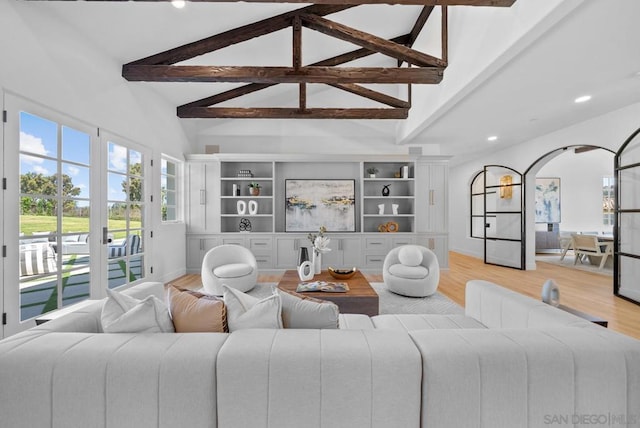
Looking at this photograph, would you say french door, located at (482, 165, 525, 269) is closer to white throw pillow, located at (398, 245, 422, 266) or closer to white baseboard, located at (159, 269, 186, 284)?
white throw pillow, located at (398, 245, 422, 266)

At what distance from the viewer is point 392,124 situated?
6426 mm

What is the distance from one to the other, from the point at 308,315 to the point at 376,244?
15.2 ft

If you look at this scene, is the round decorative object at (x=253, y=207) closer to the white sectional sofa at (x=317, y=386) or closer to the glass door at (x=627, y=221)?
the white sectional sofa at (x=317, y=386)

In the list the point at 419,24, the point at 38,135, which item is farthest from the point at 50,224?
the point at 419,24

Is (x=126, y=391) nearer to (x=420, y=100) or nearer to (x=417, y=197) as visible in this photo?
(x=420, y=100)

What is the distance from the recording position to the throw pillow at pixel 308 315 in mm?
1479

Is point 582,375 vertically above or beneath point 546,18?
beneath

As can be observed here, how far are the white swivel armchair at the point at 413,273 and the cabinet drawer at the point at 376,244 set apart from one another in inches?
58.1

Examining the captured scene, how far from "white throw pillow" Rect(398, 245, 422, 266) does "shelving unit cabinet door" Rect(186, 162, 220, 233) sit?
11.8ft

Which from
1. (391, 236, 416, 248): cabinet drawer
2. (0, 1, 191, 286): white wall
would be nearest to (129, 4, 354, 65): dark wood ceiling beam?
(0, 1, 191, 286): white wall

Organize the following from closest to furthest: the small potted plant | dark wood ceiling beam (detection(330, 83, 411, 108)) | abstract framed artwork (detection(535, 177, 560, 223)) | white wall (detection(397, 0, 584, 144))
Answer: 1. white wall (detection(397, 0, 584, 144))
2. dark wood ceiling beam (detection(330, 83, 411, 108))
3. the small potted plant
4. abstract framed artwork (detection(535, 177, 560, 223))

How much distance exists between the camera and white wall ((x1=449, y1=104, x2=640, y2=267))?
4.39 meters

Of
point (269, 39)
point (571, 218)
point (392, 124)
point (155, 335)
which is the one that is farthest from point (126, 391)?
point (571, 218)

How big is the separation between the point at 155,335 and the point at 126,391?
0.23 metres
